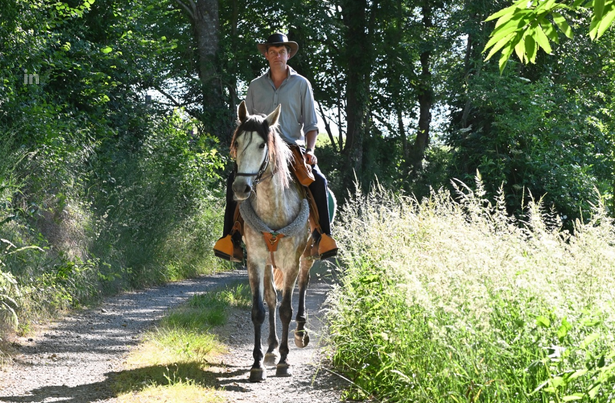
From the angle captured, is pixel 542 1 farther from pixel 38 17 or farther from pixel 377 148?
pixel 377 148

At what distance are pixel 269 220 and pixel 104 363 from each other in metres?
2.21

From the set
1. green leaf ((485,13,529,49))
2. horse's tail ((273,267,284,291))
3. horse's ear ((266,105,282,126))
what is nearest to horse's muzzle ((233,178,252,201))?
horse's ear ((266,105,282,126))

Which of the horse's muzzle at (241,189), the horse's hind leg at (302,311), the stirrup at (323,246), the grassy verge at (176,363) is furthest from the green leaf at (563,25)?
the horse's hind leg at (302,311)

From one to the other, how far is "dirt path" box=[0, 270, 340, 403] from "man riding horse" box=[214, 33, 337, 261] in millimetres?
1111

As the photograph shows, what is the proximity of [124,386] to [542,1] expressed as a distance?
15.3 ft

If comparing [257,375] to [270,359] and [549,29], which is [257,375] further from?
[549,29]

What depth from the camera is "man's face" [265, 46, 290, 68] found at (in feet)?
26.6

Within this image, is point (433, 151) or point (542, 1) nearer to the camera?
point (542, 1)

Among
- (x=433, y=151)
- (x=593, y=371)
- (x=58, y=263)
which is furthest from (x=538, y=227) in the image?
(x=433, y=151)

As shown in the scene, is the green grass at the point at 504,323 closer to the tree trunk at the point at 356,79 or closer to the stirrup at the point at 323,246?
the stirrup at the point at 323,246

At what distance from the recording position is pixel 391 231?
24.6ft

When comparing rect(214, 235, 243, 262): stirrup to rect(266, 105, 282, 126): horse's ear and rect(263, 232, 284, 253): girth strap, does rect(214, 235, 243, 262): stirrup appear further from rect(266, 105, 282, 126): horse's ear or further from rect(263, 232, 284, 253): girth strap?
rect(266, 105, 282, 126): horse's ear

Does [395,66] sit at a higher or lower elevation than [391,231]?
higher

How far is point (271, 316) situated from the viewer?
7.82m
